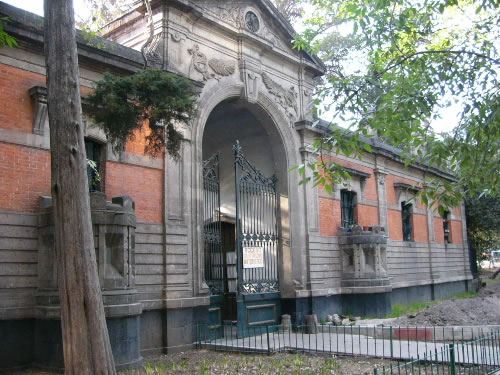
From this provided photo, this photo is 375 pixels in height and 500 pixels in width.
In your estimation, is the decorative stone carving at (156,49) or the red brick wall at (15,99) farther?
the decorative stone carving at (156,49)

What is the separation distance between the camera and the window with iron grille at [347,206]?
2100cm

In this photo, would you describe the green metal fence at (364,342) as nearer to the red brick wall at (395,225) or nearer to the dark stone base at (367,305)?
the dark stone base at (367,305)

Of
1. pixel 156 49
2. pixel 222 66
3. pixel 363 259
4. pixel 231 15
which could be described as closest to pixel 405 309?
pixel 363 259

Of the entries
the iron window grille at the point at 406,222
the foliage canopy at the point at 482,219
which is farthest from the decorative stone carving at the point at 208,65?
the foliage canopy at the point at 482,219

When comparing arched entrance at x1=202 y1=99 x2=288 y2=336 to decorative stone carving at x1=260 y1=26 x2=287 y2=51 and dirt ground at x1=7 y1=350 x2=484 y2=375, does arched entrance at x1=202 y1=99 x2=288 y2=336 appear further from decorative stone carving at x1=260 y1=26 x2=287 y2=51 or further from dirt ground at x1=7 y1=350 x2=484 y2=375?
dirt ground at x1=7 y1=350 x2=484 y2=375

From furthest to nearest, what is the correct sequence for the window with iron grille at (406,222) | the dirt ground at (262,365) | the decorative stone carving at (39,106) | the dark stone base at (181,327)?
1. the window with iron grille at (406,222)
2. the dark stone base at (181,327)
3. the decorative stone carving at (39,106)
4. the dirt ground at (262,365)

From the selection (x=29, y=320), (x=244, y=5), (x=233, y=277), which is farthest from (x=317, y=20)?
(x=29, y=320)

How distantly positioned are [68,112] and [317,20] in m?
17.5

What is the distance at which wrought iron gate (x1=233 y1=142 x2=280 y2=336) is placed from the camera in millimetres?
15539

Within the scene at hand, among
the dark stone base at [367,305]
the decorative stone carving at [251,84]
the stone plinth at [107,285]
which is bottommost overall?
the dark stone base at [367,305]

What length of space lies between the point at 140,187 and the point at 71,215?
6.23m

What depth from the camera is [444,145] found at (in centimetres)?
927

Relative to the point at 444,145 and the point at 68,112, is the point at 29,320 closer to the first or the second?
the point at 68,112

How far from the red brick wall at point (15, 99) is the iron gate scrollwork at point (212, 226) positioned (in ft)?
17.3
